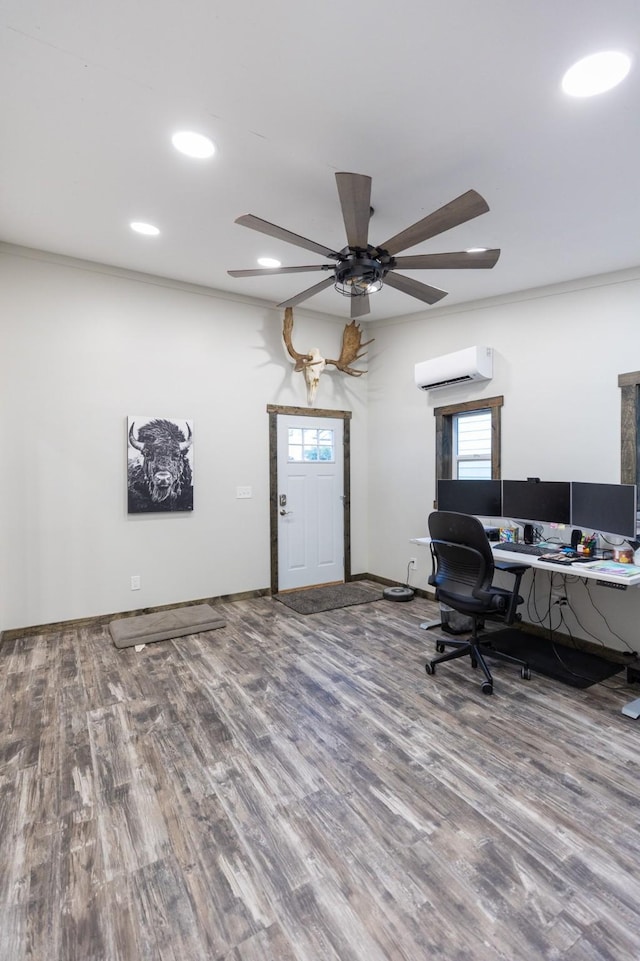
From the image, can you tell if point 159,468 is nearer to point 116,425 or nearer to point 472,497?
point 116,425

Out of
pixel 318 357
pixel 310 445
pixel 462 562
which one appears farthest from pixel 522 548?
pixel 318 357

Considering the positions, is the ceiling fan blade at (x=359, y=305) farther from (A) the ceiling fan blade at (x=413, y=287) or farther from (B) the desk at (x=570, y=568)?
(B) the desk at (x=570, y=568)

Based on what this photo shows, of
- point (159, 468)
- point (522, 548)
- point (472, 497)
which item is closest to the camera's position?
point (522, 548)

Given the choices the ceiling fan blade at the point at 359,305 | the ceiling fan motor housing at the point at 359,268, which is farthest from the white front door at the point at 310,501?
the ceiling fan motor housing at the point at 359,268

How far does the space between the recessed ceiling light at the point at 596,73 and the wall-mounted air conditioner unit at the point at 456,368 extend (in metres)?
2.31

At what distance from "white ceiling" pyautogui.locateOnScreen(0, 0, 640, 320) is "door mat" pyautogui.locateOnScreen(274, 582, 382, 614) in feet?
11.0

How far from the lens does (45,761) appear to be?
7.25 ft

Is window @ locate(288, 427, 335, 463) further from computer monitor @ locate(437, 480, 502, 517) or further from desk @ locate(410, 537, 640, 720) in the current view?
desk @ locate(410, 537, 640, 720)

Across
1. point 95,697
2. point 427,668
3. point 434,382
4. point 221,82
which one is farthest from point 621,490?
point 95,697

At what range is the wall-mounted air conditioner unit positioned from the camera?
4172 millimetres

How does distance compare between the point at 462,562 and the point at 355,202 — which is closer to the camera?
the point at 355,202

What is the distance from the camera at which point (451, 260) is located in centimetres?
250

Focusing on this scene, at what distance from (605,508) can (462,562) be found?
1.05 meters

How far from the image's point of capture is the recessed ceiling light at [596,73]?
5.73 feet
